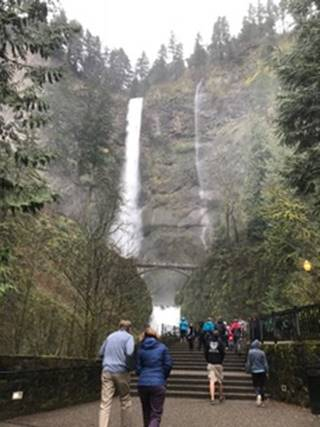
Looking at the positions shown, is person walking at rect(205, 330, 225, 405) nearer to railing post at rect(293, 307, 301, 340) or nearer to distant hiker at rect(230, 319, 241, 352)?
railing post at rect(293, 307, 301, 340)

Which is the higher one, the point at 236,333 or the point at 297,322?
the point at 236,333

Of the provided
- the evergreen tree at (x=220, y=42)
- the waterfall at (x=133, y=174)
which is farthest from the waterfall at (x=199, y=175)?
the evergreen tree at (x=220, y=42)

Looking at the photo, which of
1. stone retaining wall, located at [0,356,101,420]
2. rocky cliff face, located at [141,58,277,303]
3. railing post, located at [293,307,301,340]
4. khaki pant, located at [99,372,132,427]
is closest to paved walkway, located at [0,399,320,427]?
stone retaining wall, located at [0,356,101,420]

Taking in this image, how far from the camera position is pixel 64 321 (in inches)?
707

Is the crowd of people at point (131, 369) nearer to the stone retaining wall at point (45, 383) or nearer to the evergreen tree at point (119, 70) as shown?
the stone retaining wall at point (45, 383)

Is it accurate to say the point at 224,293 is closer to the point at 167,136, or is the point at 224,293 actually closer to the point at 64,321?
the point at 64,321

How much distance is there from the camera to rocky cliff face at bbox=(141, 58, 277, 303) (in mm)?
57406

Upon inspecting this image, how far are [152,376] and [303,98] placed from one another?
10057 mm

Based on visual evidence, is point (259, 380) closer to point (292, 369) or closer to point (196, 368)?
point (292, 369)

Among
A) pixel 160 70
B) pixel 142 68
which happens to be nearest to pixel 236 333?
pixel 160 70

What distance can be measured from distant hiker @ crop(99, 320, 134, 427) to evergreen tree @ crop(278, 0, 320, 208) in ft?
25.3

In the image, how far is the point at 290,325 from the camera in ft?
43.0

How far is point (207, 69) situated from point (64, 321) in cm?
7684

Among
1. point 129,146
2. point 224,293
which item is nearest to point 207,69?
point 129,146
